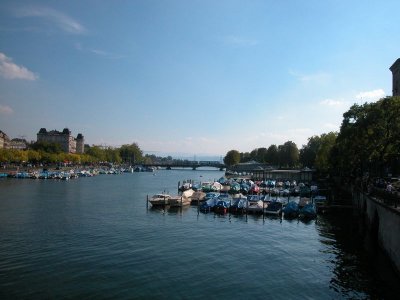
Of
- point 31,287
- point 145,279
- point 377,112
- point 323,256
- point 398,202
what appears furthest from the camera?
point 377,112

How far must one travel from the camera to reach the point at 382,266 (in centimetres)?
3484

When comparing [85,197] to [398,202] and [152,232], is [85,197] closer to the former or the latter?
[152,232]

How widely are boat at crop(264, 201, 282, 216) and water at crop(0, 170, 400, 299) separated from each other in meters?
3.04

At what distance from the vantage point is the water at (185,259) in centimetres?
2848

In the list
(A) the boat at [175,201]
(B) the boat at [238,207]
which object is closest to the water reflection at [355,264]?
A: (B) the boat at [238,207]

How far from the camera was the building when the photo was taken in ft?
294

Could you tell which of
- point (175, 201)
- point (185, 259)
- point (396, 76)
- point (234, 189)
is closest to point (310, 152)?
point (234, 189)

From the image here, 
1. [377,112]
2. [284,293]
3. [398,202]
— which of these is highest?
[377,112]

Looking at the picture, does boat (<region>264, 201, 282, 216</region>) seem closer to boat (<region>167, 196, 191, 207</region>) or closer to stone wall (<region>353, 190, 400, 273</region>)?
boat (<region>167, 196, 191, 207</region>)

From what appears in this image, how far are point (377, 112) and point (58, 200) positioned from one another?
59.8m

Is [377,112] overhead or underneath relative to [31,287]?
overhead

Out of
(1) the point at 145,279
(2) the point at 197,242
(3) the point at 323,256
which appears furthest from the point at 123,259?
(3) the point at 323,256

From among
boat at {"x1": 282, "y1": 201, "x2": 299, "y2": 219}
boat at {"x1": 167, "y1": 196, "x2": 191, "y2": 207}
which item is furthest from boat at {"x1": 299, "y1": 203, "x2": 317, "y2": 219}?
boat at {"x1": 167, "y1": 196, "x2": 191, "y2": 207}

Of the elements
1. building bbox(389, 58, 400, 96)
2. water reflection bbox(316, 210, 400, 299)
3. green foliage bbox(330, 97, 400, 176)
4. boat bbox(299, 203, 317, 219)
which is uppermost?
building bbox(389, 58, 400, 96)
